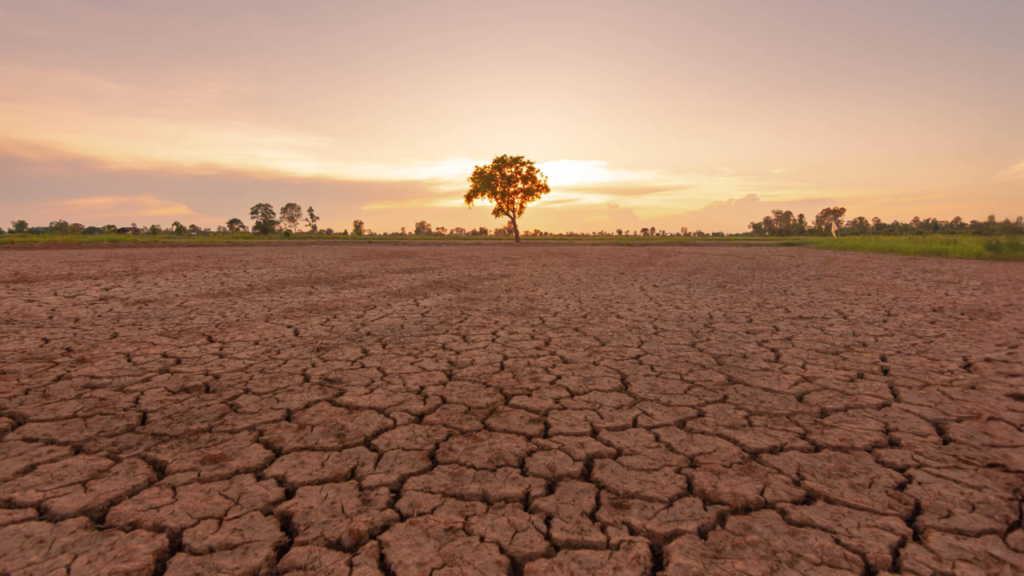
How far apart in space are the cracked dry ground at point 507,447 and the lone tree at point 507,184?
102ft

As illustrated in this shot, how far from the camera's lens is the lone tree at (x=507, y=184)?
3541 cm

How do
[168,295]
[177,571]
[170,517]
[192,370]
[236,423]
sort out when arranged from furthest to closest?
[168,295] → [192,370] → [236,423] → [170,517] → [177,571]

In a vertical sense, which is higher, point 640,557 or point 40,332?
point 40,332

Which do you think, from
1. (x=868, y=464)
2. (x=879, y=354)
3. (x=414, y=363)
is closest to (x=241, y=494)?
(x=414, y=363)

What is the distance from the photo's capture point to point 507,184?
116 ft

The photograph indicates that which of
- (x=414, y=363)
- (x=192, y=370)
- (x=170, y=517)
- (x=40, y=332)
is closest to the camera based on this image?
(x=170, y=517)

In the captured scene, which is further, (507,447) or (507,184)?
(507,184)

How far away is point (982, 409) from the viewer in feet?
9.61

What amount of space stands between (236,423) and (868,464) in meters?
3.50

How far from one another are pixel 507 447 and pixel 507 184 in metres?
34.2

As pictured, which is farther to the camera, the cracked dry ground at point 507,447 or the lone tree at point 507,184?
the lone tree at point 507,184

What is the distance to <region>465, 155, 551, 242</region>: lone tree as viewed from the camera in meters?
35.4

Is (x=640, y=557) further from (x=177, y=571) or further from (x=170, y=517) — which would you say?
(x=170, y=517)

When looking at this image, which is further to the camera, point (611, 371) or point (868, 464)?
point (611, 371)
